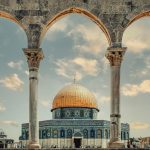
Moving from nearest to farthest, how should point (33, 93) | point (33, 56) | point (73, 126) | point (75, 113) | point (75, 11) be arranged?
point (33, 93)
point (33, 56)
point (75, 11)
point (73, 126)
point (75, 113)

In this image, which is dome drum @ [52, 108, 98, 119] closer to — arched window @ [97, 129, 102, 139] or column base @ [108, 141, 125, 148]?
arched window @ [97, 129, 102, 139]

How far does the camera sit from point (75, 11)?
26.0 meters

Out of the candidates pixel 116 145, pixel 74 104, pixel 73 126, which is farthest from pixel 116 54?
pixel 74 104

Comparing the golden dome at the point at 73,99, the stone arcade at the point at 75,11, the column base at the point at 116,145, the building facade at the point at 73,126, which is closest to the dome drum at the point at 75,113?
the building facade at the point at 73,126

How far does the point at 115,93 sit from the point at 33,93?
12.9 ft

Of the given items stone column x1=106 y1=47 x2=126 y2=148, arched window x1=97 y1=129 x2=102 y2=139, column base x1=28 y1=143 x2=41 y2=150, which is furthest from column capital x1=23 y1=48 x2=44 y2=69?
arched window x1=97 y1=129 x2=102 y2=139

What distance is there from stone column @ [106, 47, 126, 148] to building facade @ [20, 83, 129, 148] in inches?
1894

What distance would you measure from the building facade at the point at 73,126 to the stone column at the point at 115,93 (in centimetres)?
4812

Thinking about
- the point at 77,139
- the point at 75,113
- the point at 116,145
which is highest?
the point at 75,113

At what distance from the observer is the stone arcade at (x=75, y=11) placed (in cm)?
2508

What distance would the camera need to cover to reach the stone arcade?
2508 cm

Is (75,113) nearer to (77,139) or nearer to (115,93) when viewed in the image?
(77,139)

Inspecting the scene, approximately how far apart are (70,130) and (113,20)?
50.0m

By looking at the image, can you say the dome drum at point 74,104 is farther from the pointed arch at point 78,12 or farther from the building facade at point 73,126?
the pointed arch at point 78,12
